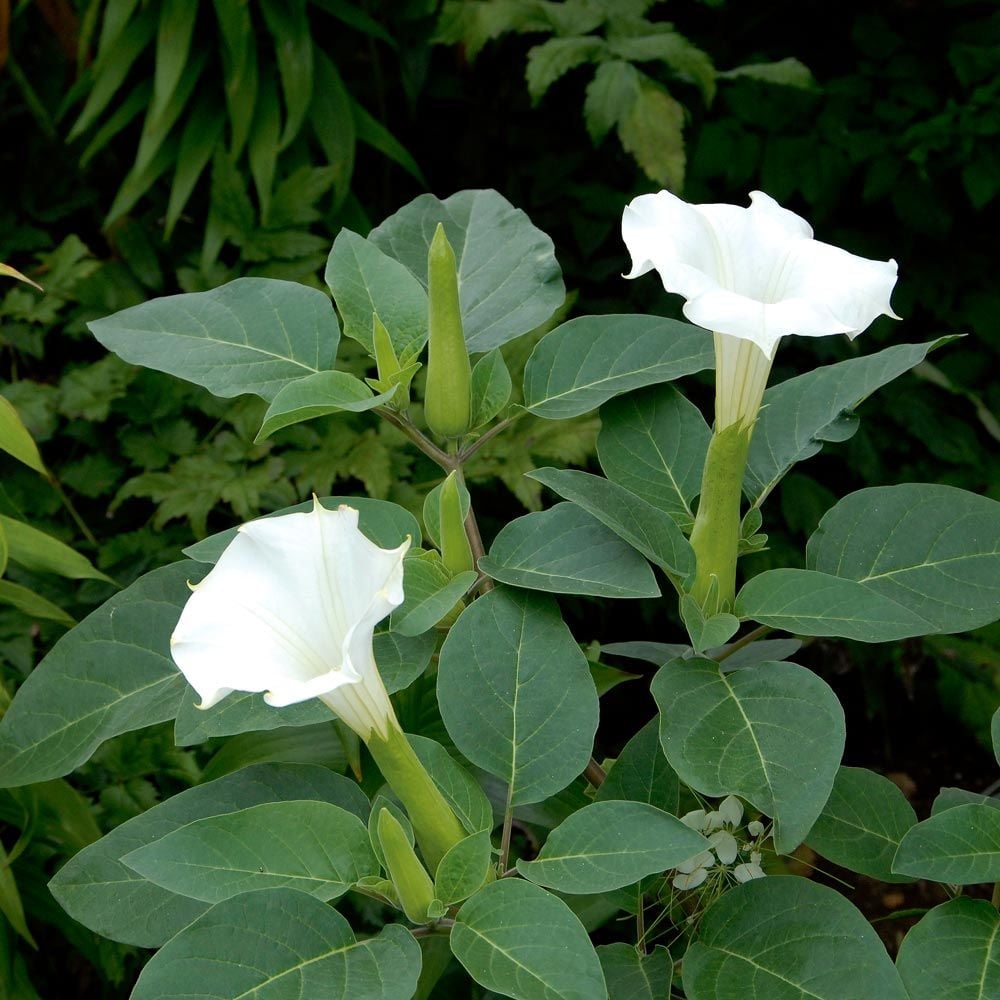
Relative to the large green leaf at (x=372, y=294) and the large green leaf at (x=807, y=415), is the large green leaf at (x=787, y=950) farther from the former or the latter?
the large green leaf at (x=372, y=294)

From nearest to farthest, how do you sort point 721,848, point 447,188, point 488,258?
1. point 721,848
2. point 488,258
3. point 447,188

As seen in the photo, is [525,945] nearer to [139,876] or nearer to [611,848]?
[611,848]

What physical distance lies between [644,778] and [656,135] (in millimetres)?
1217

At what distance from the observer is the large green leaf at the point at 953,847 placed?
0.62m

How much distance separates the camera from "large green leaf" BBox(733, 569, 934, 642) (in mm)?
627

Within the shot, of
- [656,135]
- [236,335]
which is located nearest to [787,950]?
[236,335]

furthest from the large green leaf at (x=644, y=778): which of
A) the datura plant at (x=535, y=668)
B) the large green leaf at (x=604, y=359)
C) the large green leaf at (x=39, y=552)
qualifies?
the large green leaf at (x=39, y=552)

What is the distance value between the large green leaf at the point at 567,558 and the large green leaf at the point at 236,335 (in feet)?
0.64

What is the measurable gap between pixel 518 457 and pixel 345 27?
98cm

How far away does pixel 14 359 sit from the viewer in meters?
1.73

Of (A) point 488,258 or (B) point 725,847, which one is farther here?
(A) point 488,258

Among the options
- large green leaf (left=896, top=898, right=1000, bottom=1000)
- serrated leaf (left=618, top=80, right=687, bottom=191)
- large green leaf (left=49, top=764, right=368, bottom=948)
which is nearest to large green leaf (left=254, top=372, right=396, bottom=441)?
large green leaf (left=49, top=764, right=368, bottom=948)

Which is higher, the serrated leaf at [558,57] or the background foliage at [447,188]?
the serrated leaf at [558,57]

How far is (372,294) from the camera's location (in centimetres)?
78
